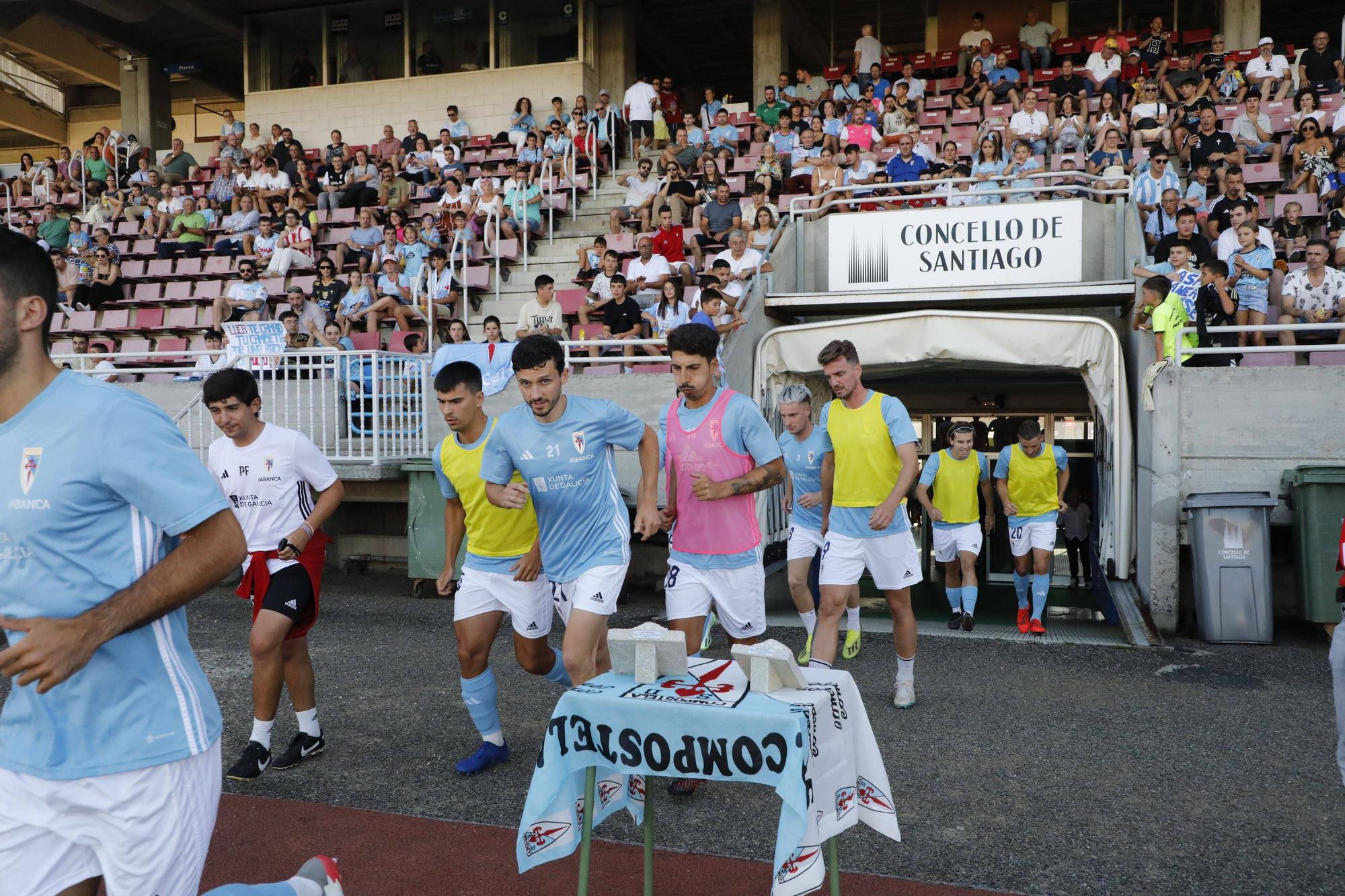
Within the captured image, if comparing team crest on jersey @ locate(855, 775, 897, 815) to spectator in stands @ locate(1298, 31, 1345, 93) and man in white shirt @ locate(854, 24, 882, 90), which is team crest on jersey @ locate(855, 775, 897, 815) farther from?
man in white shirt @ locate(854, 24, 882, 90)

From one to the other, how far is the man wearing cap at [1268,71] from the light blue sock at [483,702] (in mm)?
15989

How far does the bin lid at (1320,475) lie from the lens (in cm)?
828

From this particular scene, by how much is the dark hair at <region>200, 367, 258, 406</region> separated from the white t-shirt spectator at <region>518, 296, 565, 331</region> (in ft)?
23.5

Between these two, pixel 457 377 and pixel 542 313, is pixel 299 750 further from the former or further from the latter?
pixel 542 313

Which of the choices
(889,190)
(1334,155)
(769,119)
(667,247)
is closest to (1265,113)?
(1334,155)

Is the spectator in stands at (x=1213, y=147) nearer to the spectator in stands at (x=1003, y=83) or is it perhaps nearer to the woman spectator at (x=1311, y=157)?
the woman spectator at (x=1311, y=157)

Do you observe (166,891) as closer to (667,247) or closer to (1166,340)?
(1166,340)

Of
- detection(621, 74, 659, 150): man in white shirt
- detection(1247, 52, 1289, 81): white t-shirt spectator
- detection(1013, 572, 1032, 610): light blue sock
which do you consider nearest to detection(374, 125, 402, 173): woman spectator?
detection(621, 74, 659, 150): man in white shirt

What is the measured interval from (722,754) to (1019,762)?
117 inches

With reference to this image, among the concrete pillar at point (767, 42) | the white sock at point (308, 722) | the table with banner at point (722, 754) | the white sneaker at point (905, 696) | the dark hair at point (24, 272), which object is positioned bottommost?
the white sneaker at point (905, 696)

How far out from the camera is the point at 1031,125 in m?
15.4

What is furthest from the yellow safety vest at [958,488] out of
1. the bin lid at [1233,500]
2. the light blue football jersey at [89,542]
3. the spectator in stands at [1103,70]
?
the spectator in stands at [1103,70]

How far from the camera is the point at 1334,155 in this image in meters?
13.1

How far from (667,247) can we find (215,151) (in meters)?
14.4
